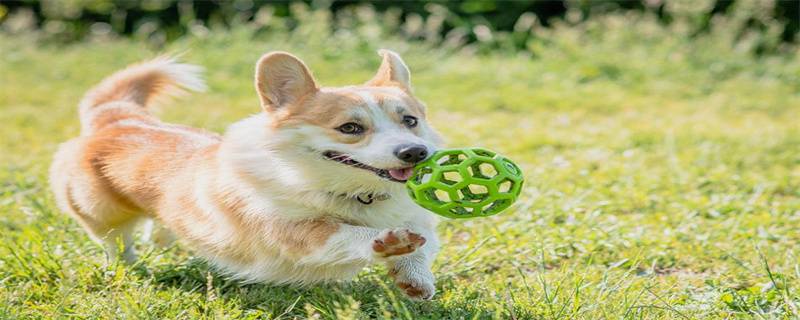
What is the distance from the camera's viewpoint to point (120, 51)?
1016 cm

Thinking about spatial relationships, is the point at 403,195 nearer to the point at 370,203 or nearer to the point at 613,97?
the point at 370,203

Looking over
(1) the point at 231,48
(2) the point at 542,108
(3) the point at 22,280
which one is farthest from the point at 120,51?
(3) the point at 22,280

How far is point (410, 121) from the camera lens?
3564mm

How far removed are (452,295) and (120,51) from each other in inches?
302

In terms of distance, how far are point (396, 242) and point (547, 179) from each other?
8.29ft

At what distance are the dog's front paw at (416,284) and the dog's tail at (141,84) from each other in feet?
5.99

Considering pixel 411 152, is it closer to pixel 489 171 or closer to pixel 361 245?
pixel 361 245

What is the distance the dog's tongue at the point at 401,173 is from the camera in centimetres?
324

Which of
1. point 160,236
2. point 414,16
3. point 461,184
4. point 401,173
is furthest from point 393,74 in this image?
point 414,16

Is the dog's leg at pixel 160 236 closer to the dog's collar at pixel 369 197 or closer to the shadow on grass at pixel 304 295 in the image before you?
the shadow on grass at pixel 304 295

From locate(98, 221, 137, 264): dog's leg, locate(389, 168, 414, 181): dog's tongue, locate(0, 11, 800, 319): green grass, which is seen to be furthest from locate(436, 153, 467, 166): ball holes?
locate(98, 221, 137, 264): dog's leg

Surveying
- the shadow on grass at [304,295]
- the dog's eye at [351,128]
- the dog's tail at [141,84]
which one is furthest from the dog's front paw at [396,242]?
the dog's tail at [141,84]

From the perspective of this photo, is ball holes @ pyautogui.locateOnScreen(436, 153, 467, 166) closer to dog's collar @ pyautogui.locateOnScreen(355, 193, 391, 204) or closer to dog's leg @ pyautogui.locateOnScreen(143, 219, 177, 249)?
dog's collar @ pyautogui.locateOnScreen(355, 193, 391, 204)

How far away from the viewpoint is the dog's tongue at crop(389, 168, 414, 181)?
324cm
